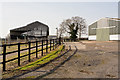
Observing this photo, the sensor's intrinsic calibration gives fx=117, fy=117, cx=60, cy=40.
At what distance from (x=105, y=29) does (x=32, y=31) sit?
2901 cm

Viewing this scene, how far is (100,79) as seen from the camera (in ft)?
14.0

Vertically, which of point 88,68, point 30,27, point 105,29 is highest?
point 30,27

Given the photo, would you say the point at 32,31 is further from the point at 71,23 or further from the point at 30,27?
the point at 71,23

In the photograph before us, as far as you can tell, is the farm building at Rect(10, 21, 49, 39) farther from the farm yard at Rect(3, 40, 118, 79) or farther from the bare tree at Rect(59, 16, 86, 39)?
the farm yard at Rect(3, 40, 118, 79)

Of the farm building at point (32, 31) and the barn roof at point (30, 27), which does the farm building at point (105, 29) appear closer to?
the farm building at point (32, 31)

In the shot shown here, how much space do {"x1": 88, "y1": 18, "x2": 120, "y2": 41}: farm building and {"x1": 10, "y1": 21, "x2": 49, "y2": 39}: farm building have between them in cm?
2038

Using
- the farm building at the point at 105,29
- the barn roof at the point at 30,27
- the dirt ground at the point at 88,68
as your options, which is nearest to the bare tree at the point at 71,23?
the farm building at the point at 105,29

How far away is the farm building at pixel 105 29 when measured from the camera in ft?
129

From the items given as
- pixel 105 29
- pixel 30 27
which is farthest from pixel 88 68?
pixel 30 27

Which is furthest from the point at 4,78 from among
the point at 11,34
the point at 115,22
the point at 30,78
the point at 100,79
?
the point at 11,34

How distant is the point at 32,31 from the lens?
161 ft

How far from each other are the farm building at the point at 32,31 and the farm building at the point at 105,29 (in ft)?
66.9

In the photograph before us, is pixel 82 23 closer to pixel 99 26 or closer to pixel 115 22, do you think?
pixel 99 26

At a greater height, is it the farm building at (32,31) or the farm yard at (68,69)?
the farm building at (32,31)
